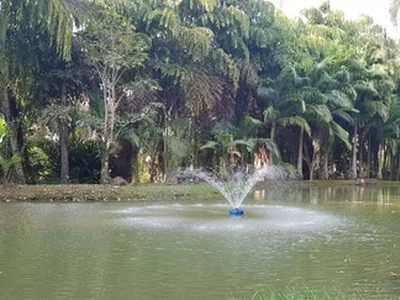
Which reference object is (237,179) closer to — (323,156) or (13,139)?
(323,156)

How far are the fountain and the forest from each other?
0.50 metres

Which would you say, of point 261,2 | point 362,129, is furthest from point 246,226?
point 362,129

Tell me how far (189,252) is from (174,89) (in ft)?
55.0

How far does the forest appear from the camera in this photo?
2088cm

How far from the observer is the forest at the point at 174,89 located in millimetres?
20875

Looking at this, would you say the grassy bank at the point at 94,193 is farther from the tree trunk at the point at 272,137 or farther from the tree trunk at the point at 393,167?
the tree trunk at the point at 393,167

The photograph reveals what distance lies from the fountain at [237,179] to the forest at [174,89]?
1.63 ft

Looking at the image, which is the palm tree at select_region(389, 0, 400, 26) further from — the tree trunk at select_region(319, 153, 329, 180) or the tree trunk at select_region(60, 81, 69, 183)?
the tree trunk at select_region(319, 153, 329, 180)

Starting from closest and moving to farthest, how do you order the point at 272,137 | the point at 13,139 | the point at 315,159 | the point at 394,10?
the point at 394,10
the point at 13,139
the point at 272,137
the point at 315,159

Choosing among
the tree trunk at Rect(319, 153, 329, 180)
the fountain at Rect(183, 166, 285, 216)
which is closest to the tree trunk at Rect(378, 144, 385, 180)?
the tree trunk at Rect(319, 153, 329, 180)

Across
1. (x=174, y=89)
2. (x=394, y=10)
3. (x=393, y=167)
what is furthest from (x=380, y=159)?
(x=394, y=10)

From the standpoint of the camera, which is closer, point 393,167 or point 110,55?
point 110,55

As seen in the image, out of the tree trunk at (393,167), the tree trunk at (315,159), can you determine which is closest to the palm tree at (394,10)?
the tree trunk at (315,159)

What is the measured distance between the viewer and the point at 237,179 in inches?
1011
